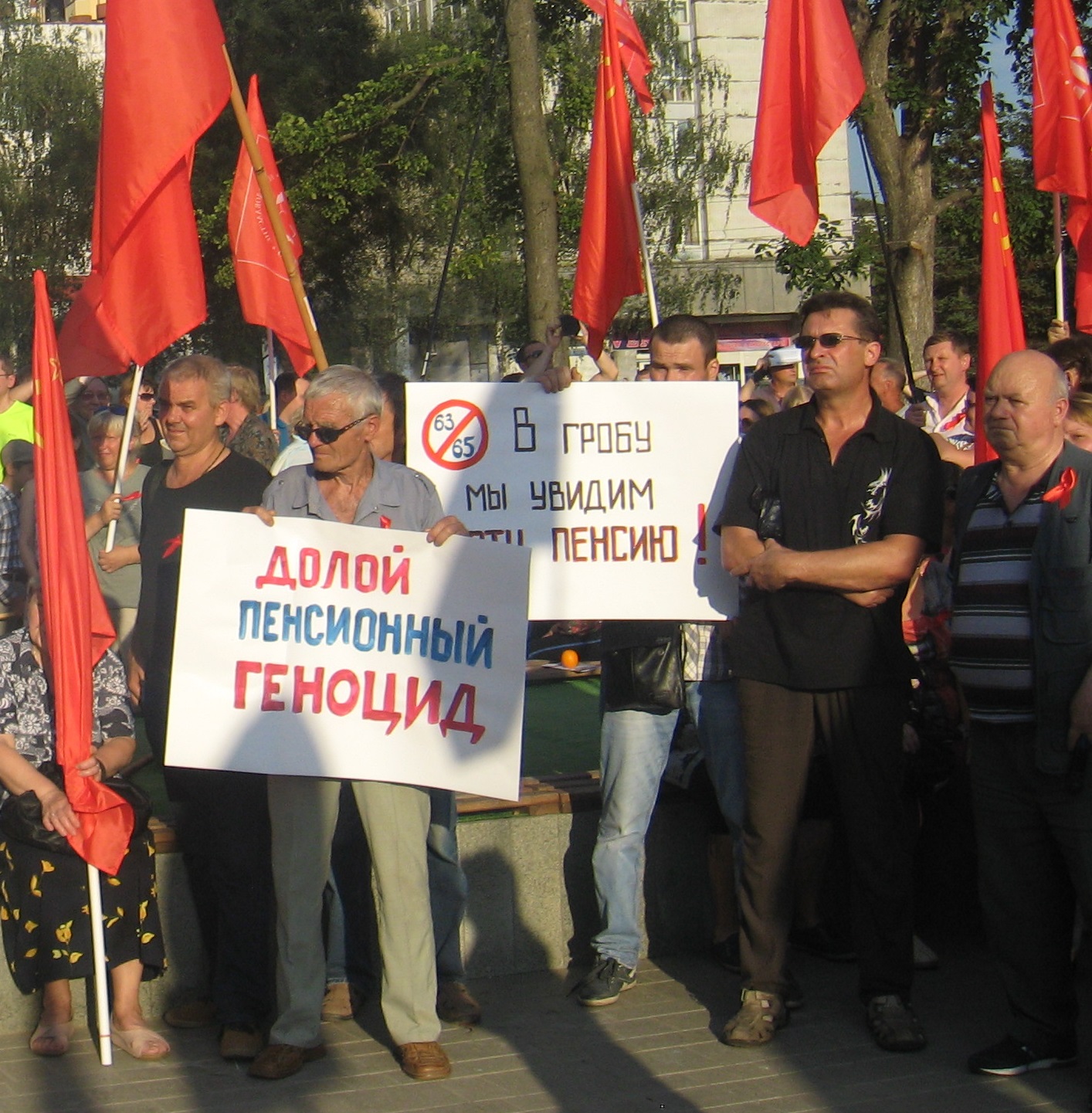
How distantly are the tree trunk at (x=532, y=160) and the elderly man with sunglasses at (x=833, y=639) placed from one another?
9.52 meters

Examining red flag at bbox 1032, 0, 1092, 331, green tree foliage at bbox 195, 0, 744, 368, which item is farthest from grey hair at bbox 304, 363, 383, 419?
green tree foliage at bbox 195, 0, 744, 368

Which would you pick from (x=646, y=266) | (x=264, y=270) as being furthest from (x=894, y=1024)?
(x=264, y=270)

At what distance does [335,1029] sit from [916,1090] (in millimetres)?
1760

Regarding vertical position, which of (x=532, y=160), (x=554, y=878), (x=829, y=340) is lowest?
(x=554, y=878)

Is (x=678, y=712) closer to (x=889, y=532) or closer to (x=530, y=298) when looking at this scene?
(x=889, y=532)

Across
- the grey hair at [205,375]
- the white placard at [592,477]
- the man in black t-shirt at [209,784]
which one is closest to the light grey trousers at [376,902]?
the man in black t-shirt at [209,784]

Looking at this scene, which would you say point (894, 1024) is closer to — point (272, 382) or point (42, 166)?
point (272, 382)

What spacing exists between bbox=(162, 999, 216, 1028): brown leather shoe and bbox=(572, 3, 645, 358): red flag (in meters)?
3.27

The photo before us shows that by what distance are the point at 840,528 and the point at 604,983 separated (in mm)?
1679

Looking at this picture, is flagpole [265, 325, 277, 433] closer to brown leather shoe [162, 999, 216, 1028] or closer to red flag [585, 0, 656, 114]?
red flag [585, 0, 656, 114]

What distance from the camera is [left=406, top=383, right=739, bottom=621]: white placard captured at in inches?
211

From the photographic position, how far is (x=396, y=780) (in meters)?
4.67

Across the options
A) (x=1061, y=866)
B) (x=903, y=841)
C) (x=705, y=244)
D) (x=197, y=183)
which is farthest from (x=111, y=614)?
(x=705, y=244)

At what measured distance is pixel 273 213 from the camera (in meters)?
6.59
